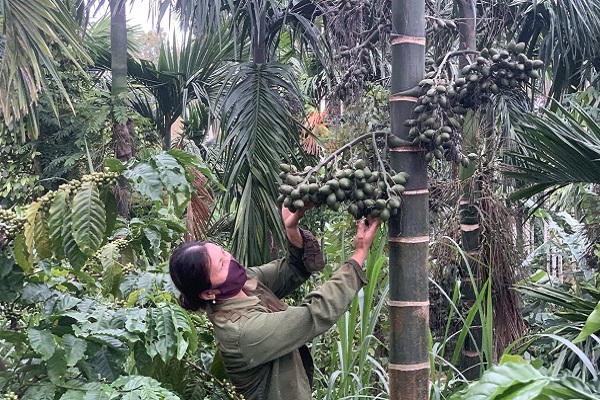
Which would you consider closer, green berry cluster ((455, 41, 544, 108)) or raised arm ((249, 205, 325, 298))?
green berry cluster ((455, 41, 544, 108))

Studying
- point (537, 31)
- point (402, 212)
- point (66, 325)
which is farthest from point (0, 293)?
point (537, 31)

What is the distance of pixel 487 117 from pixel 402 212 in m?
1.81

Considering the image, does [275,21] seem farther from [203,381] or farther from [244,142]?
[203,381]

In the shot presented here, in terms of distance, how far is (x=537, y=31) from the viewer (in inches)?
165

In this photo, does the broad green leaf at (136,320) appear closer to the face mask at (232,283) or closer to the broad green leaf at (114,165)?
the face mask at (232,283)

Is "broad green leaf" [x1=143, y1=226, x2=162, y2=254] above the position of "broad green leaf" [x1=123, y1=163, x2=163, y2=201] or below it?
below

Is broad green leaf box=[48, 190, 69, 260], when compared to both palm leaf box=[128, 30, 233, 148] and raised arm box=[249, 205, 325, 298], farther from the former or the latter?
palm leaf box=[128, 30, 233, 148]

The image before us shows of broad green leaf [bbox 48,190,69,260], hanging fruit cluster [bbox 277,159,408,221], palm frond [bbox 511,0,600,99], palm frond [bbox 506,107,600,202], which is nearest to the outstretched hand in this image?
hanging fruit cluster [bbox 277,159,408,221]

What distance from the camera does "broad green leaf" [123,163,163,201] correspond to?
5.73 feet

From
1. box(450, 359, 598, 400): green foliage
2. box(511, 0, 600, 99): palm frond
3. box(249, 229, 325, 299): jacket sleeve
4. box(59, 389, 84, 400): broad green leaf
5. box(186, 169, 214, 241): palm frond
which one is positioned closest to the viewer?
box(450, 359, 598, 400): green foliage

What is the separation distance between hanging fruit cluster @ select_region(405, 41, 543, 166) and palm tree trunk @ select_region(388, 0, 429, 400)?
2.2 inches

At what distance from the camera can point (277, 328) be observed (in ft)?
6.03

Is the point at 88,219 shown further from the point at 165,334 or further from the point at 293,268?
the point at 293,268

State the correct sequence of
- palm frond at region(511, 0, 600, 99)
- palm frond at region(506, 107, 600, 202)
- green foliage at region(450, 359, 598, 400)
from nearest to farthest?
1. green foliage at region(450, 359, 598, 400)
2. palm frond at region(506, 107, 600, 202)
3. palm frond at region(511, 0, 600, 99)
